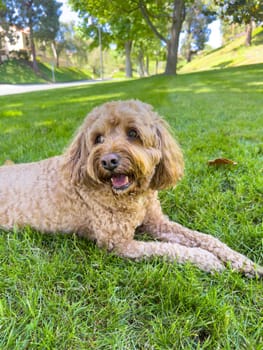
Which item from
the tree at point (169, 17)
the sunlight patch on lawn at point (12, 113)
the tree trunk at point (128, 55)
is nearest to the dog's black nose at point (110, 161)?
the sunlight patch on lawn at point (12, 113)

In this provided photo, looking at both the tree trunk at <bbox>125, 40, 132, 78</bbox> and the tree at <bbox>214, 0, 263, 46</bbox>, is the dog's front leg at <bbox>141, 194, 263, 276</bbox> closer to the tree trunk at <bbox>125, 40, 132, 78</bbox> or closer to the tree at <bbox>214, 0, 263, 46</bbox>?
the tree at <bbox>214, 0, 263, 46</bbox>

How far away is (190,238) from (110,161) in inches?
34.4

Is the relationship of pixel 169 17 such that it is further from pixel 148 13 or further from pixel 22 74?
pixel 22 74

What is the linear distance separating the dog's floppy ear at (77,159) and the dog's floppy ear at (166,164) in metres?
0.55

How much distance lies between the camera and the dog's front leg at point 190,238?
5.82 ft

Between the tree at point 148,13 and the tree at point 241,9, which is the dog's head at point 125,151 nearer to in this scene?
the tree at point 148,13

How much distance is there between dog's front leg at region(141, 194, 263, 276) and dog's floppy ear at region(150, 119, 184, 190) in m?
0.22

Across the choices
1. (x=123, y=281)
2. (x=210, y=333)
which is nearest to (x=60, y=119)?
(x=123, y=281)

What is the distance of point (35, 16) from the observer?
3306 centimetres

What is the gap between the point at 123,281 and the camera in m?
1.72

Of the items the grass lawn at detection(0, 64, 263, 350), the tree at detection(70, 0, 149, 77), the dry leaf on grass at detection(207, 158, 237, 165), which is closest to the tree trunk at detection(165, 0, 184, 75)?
the tree at detection(70, 0, 149, 77)

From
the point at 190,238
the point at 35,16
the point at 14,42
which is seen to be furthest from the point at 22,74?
the point at 190,238

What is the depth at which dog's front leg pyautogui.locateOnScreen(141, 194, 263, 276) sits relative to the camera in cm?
177

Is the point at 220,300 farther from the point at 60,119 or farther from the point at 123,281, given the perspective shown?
the point at 60,119
